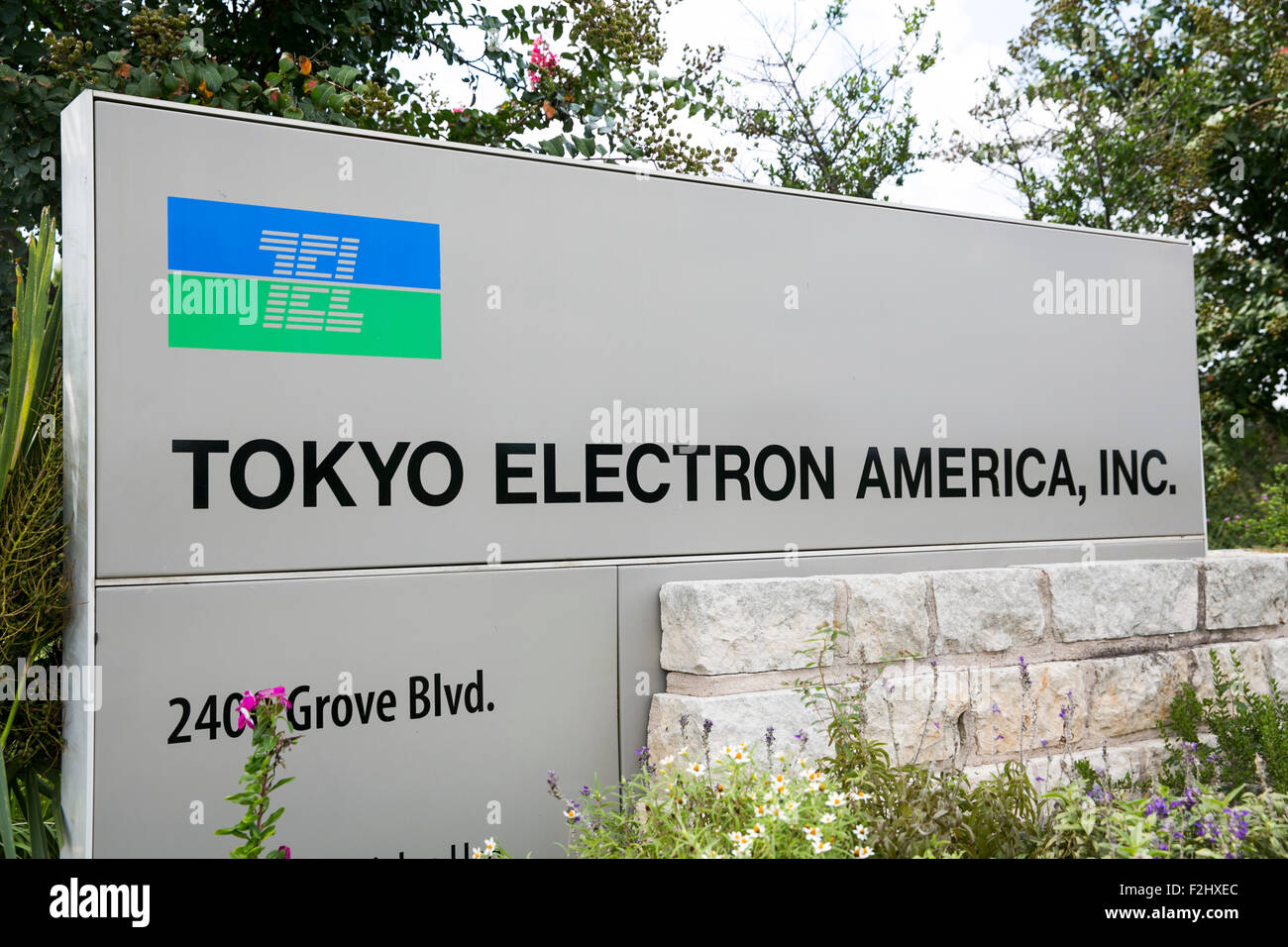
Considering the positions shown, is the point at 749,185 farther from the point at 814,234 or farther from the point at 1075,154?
the point at 1075,154

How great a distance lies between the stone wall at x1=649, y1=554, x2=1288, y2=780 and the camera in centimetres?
332

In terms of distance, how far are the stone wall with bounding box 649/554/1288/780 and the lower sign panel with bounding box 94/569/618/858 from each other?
0.35 m

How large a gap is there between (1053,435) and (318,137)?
10.3 ft

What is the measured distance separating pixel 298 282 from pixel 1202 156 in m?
8.24

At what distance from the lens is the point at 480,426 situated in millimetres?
3303

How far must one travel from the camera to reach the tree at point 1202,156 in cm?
869

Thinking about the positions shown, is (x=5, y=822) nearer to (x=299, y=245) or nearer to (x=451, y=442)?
(x=451, y=442)

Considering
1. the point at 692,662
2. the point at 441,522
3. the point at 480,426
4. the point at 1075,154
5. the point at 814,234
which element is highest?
the point at 1075,154

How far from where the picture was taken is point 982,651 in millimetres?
3764
